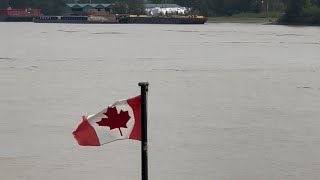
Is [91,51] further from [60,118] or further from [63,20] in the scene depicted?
[63,20]

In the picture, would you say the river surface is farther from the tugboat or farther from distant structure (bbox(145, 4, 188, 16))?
the tugboat

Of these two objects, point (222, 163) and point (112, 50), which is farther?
point (112, 50)

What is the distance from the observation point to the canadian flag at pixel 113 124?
18.7 feet

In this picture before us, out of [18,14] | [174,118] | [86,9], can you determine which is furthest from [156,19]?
[174,118]

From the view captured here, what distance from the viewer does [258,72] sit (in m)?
28.9

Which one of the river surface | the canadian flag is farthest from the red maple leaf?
the river surface

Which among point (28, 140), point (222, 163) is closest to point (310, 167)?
point (222, 163)

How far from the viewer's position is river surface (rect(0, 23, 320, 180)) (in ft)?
38.9

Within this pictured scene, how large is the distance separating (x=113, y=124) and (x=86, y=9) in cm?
11909

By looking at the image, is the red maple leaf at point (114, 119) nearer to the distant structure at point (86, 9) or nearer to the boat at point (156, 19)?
the boat at point (156, 19)

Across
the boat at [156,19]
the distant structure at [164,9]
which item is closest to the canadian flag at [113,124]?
the boat at [156,19]

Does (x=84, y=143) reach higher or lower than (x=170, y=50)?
higher

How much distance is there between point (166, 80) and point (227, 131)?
10350 mm

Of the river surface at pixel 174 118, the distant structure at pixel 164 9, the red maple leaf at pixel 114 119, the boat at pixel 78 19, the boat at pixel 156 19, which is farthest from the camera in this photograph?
the distant structure at pixel 164 9
